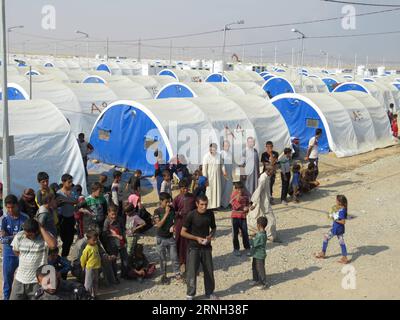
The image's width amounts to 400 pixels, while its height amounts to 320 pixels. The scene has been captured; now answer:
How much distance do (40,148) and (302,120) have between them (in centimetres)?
1186

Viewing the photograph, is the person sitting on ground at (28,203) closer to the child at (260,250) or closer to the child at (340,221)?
the child at (260,250)

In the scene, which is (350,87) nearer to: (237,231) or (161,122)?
(161,122)

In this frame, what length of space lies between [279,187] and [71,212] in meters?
7.37

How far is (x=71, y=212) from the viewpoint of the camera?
782cm

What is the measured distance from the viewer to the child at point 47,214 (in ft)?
22.0

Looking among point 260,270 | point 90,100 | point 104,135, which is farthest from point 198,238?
point 90,100

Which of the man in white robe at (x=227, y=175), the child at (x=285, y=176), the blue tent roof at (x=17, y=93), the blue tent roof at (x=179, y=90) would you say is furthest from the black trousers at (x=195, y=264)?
the blue tent roof at (x=179, y=90)

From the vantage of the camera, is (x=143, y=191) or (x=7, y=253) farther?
(x=143, y=191)

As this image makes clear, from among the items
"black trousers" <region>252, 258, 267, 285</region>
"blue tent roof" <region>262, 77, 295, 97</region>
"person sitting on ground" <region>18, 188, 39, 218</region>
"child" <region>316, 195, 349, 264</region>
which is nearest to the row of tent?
"person sitting on ground" <region>18, 188, 39, 218</region>

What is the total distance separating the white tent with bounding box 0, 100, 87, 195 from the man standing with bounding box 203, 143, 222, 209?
2.98 metres

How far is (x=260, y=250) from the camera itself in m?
7.21

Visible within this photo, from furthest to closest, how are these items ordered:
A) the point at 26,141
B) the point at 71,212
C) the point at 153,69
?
the point at 153,69, the point at 26,141, the point at 71,212
